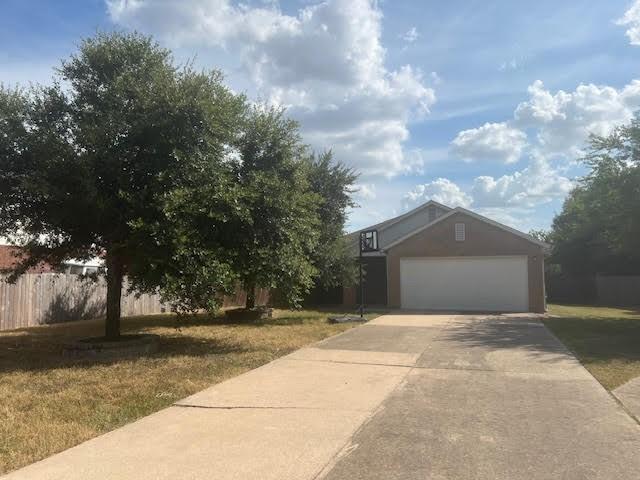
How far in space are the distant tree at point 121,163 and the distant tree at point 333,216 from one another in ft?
31.3

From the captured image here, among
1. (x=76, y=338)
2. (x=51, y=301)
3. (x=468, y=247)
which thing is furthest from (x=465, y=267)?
(x=76, y=338)

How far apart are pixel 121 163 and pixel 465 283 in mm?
17125

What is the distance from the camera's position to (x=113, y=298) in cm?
1238

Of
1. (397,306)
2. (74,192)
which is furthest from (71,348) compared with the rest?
(397,306)

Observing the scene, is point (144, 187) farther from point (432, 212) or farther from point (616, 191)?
point (432, 212)

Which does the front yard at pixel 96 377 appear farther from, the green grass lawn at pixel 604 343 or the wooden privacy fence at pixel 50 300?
the green grass lawn at pixel 604 343

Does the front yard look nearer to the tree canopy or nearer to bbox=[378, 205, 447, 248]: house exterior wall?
the tree canopy

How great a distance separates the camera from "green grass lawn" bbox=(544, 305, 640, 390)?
9.52 metres

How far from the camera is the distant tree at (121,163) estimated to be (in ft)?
34.3

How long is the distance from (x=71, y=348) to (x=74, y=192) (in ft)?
10.2

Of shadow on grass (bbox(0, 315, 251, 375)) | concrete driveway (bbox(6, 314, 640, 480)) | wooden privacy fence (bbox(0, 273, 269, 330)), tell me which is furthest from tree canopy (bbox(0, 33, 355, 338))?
wooden privacy fence (bbox(0, 273, 269, 330))

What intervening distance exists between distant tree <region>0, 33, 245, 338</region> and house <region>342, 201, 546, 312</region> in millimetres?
13771

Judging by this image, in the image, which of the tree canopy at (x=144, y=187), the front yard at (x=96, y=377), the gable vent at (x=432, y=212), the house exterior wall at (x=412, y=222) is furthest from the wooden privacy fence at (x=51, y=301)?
the gable vent at (x=432, y=212)

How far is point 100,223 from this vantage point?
1117 cm
